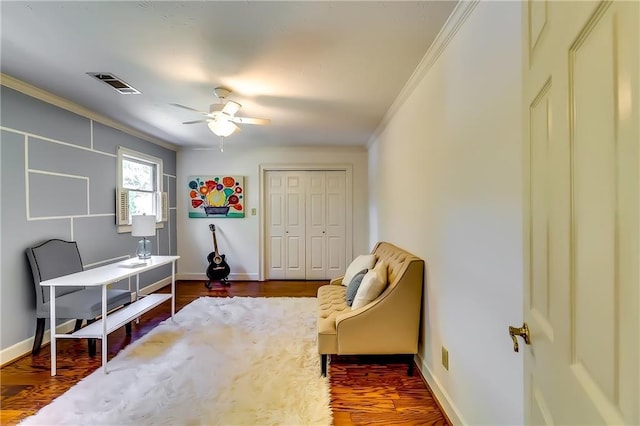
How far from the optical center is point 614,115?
47 centimetres

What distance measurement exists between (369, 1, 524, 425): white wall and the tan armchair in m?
0.10

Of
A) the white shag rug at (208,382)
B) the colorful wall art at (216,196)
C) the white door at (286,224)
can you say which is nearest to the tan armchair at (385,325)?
the white shag rug at (208,382)

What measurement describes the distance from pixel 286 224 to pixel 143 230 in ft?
8.44

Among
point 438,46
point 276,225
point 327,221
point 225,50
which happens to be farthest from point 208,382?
point 327,221

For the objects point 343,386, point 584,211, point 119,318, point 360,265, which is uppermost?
point 584,211

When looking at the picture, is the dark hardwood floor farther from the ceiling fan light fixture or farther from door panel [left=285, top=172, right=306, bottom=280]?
door panel [left=285, top=172, right=306, bottom=280]

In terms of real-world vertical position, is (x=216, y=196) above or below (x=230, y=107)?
below

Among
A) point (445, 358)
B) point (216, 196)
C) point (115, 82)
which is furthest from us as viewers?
point (216, 196)

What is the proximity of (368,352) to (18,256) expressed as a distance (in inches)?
123

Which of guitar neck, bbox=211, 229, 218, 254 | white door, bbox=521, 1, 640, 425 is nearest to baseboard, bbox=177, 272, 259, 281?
guitar neck, bbox=211, 229, 218, 254

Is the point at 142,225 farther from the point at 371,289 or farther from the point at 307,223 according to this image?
the point at 307,223

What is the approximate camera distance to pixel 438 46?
1.93 metres

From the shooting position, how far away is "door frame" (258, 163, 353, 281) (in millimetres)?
5414

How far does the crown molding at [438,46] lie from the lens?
5.16 feet
